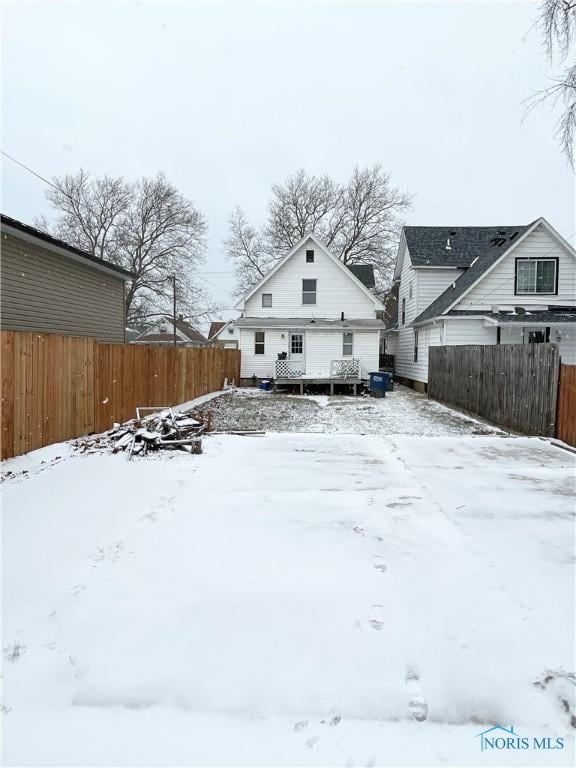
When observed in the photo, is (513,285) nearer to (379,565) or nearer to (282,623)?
(379,565)

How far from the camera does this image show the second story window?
2162cm

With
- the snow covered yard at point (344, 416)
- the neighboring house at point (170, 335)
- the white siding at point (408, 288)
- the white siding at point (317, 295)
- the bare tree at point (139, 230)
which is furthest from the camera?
the neighboring house at point (170, 335)

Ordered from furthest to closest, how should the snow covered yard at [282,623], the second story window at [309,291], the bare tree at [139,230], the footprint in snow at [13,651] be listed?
the bare tree at [139,230] < the second story window at [309,291] < the footprint in snow at [13,651] < the snow covered yard at [282,623]

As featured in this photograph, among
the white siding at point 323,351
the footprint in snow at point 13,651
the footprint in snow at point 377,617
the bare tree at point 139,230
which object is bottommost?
the footprint in snow at point 13,651

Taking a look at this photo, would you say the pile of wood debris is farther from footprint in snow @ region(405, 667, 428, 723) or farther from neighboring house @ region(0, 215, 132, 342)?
footprint in snow @ region(405, 667, 428, 723)

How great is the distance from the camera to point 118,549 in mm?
3648

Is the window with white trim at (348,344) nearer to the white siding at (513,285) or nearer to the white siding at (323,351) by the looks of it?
the white siding at (323,351)

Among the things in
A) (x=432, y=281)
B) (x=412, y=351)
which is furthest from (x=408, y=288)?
(x=412, y=351)

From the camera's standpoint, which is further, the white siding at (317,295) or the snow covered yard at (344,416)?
the white siding at (317,295)

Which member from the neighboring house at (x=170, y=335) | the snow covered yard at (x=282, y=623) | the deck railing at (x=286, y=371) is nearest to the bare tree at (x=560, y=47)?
the snow covered yard at (x=282, y=623)

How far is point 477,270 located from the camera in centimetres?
1834

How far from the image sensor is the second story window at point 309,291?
2162cm

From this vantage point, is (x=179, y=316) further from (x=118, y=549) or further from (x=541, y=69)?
(x=118, y=549)

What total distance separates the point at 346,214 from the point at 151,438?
32412 millimetres
